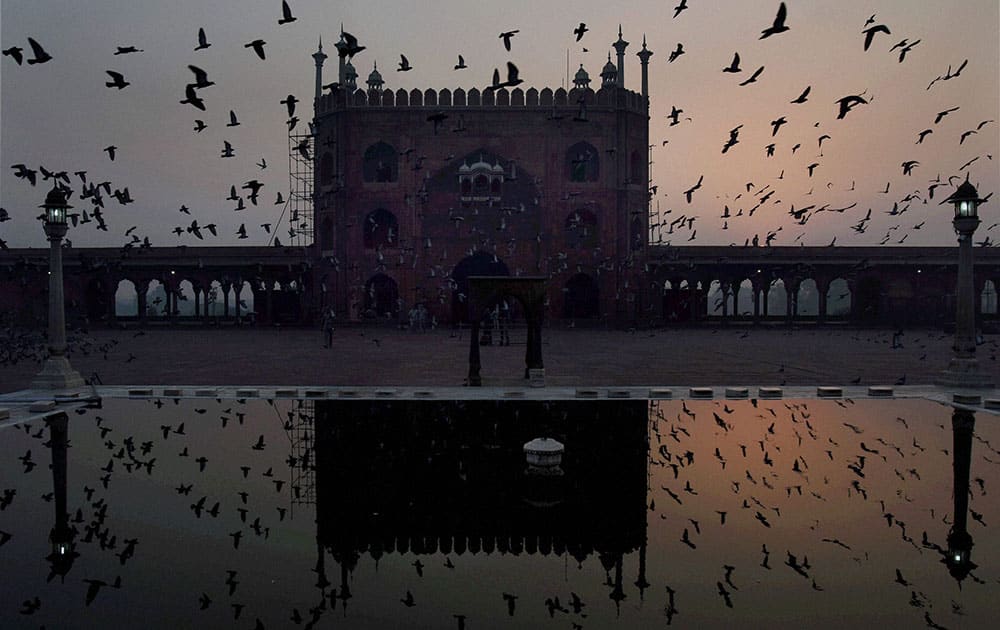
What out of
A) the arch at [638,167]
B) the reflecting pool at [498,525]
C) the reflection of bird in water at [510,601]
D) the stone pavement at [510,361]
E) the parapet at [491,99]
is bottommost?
the reflection of bird in water at [510,601]

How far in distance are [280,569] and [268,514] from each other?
1.25 metres

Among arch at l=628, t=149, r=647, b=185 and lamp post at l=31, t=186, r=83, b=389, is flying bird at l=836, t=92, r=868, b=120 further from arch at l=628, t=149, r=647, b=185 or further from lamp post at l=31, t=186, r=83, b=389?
arch at l=628, t=149, r=647, b=185

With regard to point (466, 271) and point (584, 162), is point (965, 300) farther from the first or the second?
point (466, 271)

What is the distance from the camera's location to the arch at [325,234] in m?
37.7

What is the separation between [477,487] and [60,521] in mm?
3464

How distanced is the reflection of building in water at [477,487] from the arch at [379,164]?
28156mm

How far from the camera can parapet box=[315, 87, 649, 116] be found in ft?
121

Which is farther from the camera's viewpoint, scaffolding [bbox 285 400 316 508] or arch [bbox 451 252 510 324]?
arch [bbox 451 252 510 324]

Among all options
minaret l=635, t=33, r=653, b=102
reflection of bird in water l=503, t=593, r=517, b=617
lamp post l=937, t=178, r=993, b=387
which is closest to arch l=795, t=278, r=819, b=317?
minaret l=635, t=33, r=653, b=102

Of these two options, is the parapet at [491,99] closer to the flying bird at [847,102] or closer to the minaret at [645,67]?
the minaret at [645,67]

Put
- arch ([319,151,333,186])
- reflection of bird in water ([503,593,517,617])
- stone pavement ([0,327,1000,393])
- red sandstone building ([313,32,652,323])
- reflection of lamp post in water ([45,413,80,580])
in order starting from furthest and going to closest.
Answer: arch ([319,151,333,186]), red sandstone building ([313,32,652,323]), stone pavement ([0,327,1000,393]), reflection of lamp post in water ([45,413,80,580]), reflection of bird in water ([503,593,517,617])

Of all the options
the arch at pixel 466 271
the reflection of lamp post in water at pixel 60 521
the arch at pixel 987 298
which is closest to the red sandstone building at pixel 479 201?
the arch at pixel 466 271

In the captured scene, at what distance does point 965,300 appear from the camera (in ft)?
43.8

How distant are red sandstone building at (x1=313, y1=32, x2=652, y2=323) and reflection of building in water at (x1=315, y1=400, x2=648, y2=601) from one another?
26270 mm
